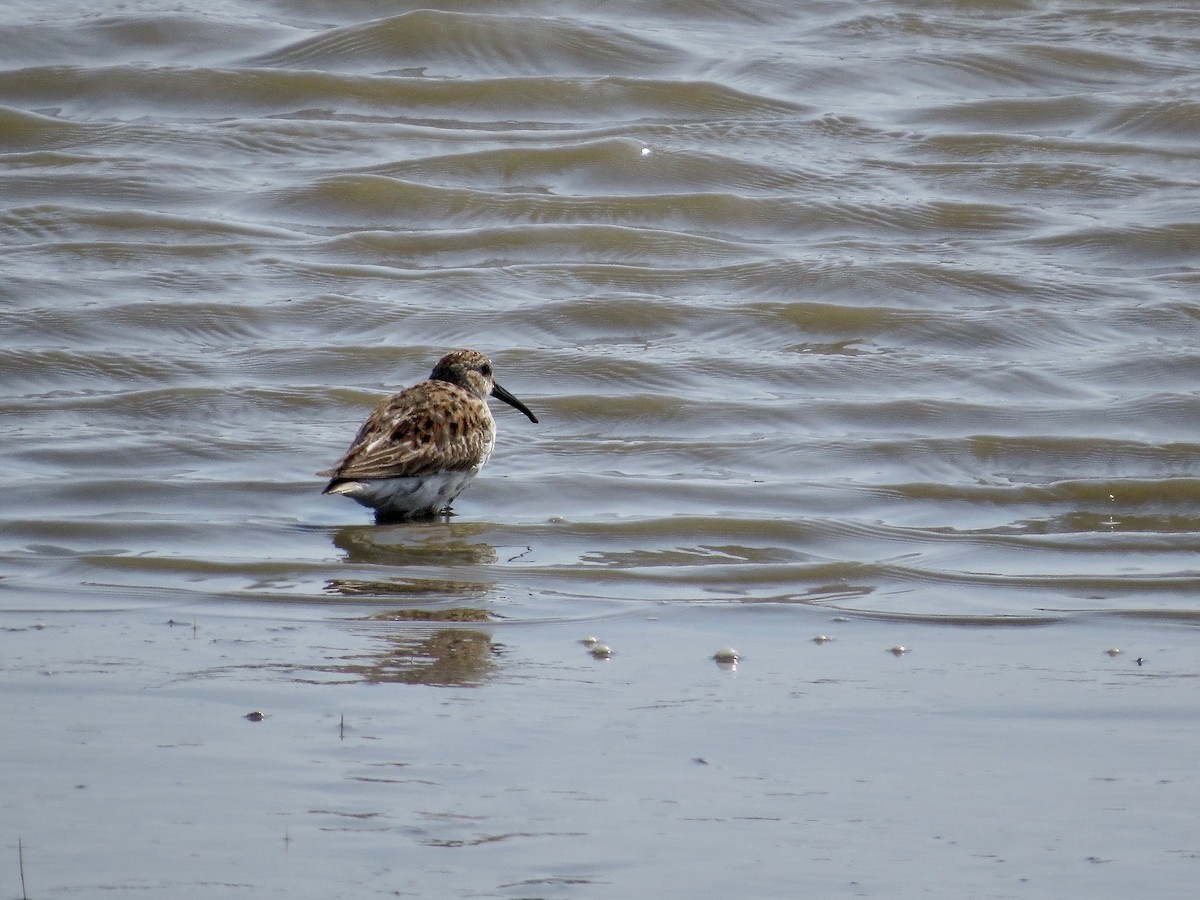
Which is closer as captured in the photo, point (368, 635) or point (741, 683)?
point (741, 683)

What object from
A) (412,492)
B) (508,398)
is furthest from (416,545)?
(508,398)

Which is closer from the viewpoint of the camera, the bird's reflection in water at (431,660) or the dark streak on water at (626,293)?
the bird's reflection in water at (431,660)

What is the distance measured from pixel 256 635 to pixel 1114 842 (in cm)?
261

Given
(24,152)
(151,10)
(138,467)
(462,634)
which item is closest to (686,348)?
(138,467)

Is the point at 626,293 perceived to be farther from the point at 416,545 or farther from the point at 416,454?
the point at 416,545

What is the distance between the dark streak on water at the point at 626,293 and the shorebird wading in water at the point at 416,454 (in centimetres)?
17

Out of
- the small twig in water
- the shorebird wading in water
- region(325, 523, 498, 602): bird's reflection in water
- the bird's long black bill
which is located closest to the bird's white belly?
the shorebird wading in water

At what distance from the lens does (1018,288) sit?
36.6ft

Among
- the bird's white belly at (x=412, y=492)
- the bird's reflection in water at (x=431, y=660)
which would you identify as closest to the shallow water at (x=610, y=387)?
the bird's reflection in water at (x=431, y=660)

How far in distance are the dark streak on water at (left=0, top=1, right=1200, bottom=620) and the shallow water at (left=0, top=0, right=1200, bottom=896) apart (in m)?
0.04

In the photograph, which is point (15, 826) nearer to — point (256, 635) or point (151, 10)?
point (256, 635)

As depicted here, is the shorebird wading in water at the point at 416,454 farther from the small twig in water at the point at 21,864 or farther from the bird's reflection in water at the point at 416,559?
the small twig in water at the point at 21,864

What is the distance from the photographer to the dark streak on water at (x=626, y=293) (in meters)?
6.99

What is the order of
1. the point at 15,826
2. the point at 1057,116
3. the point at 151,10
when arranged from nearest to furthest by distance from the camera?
the point at 15,826
the point at 1057,116
the point at 151,10
